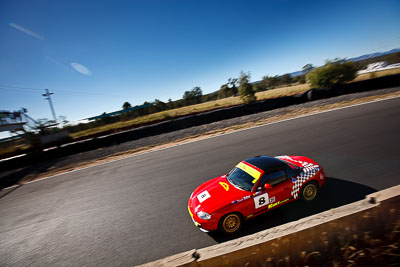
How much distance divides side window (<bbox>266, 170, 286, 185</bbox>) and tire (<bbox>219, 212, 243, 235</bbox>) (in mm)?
994

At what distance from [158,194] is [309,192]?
4.25 metres

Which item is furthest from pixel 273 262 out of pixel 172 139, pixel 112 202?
pixel 172 139

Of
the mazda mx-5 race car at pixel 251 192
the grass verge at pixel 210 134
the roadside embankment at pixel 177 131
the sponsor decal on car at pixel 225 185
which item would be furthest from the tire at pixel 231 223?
the roadside embankment at pixel 177 131

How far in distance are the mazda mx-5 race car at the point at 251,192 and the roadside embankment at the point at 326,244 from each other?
56.7 inches

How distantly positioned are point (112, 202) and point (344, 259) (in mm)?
5978

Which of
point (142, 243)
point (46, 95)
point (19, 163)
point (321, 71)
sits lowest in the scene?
point (142, 243)

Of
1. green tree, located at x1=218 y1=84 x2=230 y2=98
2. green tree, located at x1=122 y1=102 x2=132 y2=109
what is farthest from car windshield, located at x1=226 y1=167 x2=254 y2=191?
green tree, located at x1=122 y1=102 x2=132 y2=109

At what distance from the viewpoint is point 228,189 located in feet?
Result: 13.3

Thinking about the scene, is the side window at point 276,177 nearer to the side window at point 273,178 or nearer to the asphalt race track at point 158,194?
the side window at point 273,178

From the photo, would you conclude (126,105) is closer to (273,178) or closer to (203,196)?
(203,196)

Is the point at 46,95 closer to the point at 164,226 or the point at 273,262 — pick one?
the point at 164,226

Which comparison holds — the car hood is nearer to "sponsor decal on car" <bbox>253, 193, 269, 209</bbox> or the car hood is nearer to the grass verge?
"sponsor decal on car" <bbox>253, 193, 269, 209</bbox>

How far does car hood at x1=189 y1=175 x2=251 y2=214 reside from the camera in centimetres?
367

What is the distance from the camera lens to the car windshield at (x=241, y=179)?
3.93m
